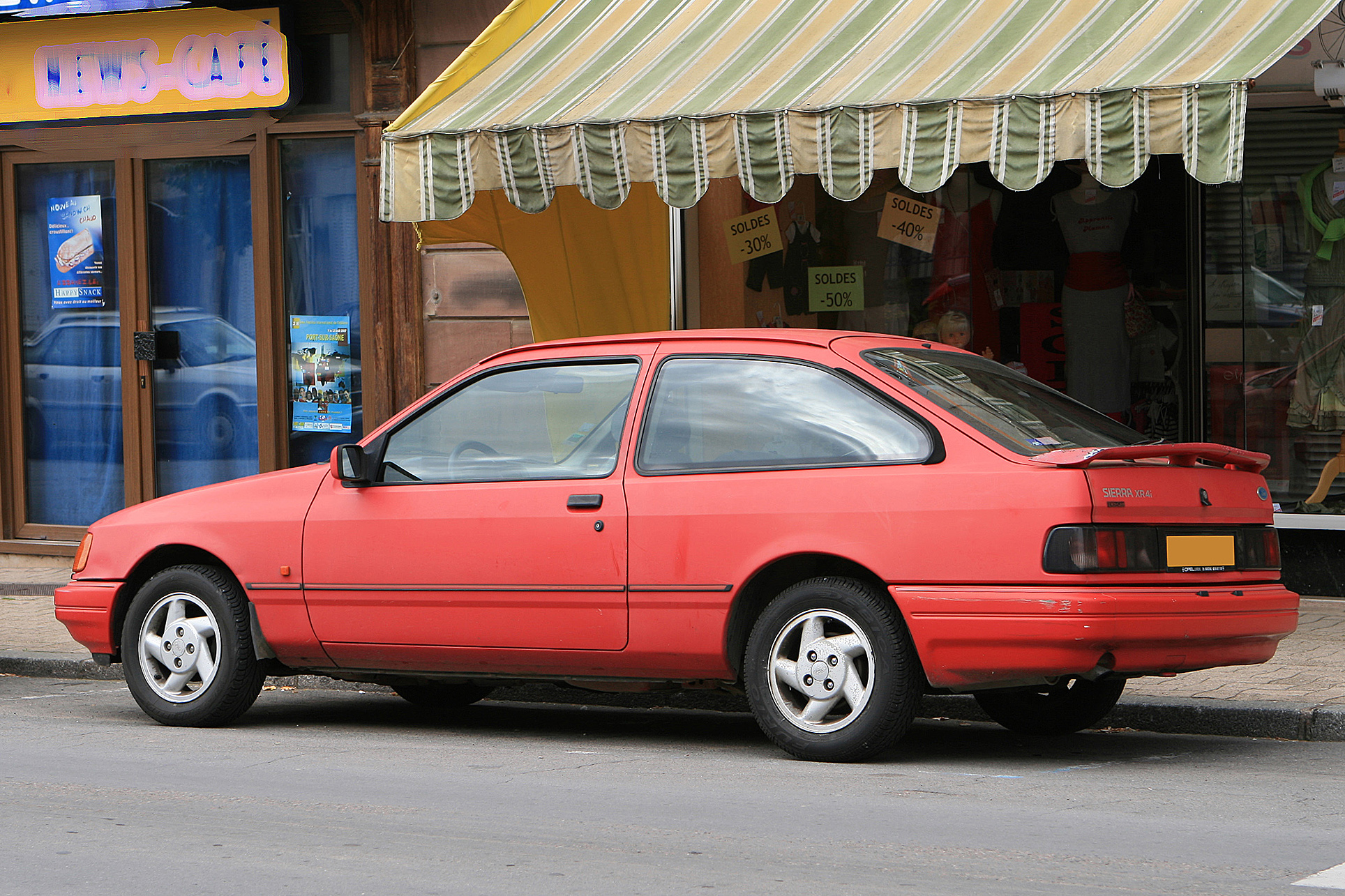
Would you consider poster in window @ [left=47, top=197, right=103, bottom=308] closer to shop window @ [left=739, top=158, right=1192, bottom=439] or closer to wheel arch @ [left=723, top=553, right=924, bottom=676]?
shop window @ [left=739, top=158, right=1192, bottom=439]

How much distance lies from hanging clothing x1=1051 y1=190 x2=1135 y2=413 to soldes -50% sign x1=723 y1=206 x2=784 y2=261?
1.91 meters

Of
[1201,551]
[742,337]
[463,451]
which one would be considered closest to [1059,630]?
[1201,551]

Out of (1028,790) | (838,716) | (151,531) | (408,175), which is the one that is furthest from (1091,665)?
(408,175)

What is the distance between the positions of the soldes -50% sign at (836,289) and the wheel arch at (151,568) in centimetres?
573

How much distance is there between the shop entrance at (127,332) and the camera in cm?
1300

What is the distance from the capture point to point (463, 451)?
686 cm

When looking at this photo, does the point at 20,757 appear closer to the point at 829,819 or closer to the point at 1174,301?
the point at 829,819

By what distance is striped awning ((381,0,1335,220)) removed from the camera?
7.99 meters

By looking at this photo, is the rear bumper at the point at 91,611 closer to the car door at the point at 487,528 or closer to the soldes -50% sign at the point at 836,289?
the car door at the point at 487,528

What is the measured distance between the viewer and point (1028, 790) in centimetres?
568

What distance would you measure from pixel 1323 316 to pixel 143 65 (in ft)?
27.6

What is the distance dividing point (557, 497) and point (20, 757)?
229 centimetres

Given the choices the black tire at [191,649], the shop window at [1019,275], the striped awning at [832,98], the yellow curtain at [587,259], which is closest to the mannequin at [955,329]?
the shop window at [1019,275]

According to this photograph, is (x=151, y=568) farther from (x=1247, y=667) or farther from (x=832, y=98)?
(x=1247, y=667)
